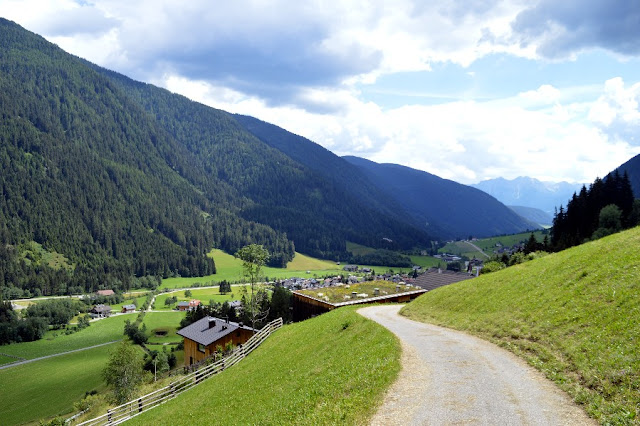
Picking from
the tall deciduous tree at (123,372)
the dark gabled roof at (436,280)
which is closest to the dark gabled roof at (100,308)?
the tall deciduous tree at (123,372)

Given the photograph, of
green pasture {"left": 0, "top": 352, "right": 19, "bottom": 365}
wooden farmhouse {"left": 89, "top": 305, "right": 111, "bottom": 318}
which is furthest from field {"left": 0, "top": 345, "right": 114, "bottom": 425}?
wooden farmhouse {"left": 89, "top": 305, "right": 111, "bottom": 318}

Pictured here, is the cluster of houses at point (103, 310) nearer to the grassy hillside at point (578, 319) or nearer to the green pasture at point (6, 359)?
the green pasture at point (6, 359)

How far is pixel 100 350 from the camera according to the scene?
417ft

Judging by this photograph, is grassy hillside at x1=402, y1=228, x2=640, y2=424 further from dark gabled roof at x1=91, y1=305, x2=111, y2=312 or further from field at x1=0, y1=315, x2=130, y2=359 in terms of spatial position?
dark gabled roof at x1=91, y1=305, x2=111, y2=312

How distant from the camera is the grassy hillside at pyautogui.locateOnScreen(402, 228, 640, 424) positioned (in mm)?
15266

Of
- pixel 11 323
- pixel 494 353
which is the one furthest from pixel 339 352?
pixel 11 323

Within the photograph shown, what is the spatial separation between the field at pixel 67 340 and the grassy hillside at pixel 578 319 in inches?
5529

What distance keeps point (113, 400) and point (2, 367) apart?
73.3 meters

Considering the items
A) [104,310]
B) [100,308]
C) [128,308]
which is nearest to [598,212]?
[128,308]

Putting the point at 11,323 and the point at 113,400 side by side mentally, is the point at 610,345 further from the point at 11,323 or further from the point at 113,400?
the point at 11,323

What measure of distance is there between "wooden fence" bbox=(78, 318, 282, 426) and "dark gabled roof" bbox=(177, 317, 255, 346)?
85.1 ft

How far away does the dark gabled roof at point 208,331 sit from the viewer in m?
76.4

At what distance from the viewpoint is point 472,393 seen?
55.7 feet

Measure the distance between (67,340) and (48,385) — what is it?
2277 inches
